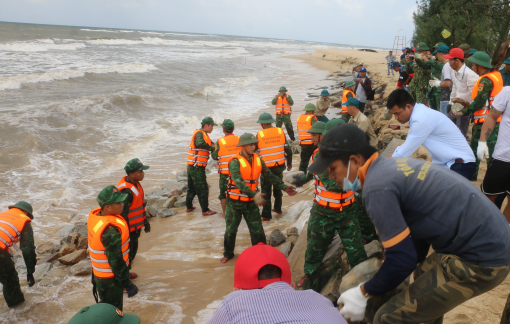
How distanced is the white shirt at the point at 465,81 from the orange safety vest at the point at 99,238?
5.64m

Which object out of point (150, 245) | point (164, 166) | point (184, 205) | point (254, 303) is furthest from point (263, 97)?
point (254, 303)

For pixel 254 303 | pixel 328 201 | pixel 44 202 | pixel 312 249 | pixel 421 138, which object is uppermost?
pixel 421 138

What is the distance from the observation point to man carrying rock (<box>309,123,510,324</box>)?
6.20ft

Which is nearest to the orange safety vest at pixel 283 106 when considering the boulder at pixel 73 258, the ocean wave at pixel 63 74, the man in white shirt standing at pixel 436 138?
the boulder at pixel 73 258

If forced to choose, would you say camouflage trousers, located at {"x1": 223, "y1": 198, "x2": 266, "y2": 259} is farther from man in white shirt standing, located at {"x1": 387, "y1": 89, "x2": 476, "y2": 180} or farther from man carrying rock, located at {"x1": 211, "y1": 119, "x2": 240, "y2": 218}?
man in white shirt standing, located at {"x1": 387, "y1": 89, "x2": 476, "y2": 180}

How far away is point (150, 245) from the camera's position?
21.0 feet

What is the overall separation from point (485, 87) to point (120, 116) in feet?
48.4

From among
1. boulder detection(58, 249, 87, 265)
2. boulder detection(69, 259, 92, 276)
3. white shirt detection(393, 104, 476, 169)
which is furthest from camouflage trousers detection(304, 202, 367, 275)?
boulder detection(58, 249, 87, 265)

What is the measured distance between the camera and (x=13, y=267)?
15.4 feet

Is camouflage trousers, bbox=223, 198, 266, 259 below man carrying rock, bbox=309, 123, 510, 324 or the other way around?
below

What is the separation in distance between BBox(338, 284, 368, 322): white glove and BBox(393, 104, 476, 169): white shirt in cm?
178

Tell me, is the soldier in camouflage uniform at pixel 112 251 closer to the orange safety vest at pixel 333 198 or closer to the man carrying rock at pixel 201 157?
the orange safety vest at pixel 333 198

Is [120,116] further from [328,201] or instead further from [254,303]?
[254,303]

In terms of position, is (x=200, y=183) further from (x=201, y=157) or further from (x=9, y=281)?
(x=9, y=281)
